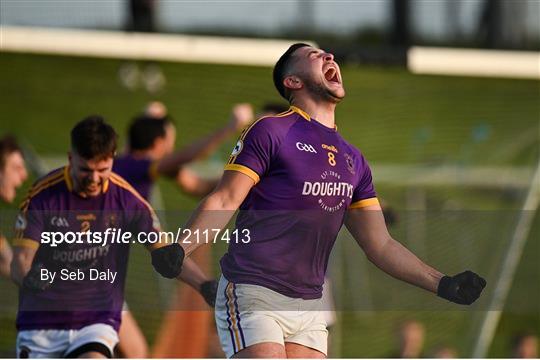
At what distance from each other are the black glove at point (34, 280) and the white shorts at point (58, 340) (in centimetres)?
35

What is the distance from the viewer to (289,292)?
523 centimetres

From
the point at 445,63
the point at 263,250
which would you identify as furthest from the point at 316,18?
the point at 263,250

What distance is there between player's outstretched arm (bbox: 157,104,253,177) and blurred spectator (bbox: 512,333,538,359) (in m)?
3.44

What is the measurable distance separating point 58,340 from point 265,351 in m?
1.84

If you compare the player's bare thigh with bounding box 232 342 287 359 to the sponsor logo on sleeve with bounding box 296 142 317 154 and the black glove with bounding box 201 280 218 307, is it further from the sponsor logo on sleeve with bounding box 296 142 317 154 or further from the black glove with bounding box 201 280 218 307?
the sponsor logo on sleeve with bounding box 296 142 317 154

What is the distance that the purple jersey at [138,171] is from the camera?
8.14 metres

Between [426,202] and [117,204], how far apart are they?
633 centimetres

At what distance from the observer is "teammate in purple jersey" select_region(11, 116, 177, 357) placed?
6180 mm

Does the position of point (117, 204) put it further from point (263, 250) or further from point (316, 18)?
point (316, 18)

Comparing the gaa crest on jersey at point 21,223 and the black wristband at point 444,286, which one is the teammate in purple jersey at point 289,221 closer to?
the black wristband at point 444,286

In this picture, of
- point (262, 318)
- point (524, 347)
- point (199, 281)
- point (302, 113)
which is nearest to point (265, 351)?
point (262, 318)

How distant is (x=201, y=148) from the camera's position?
8.48m

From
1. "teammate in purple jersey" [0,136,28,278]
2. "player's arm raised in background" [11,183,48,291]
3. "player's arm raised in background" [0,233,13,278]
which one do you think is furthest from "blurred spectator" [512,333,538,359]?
"player's arm raised in background" [11,183,48,291]

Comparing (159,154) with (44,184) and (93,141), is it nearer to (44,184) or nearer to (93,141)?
(44,184)
